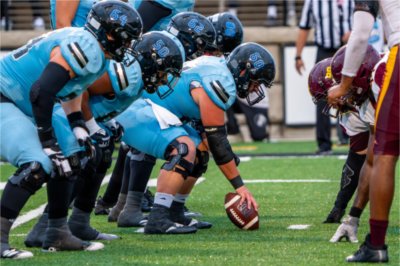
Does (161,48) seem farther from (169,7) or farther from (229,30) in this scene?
(169,7)

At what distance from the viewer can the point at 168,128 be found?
6641mm

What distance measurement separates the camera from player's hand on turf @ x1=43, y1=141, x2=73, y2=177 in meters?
5.36

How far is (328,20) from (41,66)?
261 inches

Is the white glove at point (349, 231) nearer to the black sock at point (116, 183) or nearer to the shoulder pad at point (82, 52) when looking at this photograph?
the shoulder pad at point (82, 52)

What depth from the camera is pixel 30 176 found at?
17.5ft

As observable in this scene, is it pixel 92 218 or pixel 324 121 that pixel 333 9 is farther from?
pixel 92 218

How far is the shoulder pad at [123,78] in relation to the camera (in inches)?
234

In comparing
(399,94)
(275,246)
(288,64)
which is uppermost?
(399,94)

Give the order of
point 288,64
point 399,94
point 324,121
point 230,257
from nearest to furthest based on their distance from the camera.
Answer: point 399,94 < point 230,257 < point 324,121 < point 288,64

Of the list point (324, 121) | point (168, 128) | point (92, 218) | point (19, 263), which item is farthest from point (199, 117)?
point (324, 121)

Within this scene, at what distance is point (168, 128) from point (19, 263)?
1.64 m

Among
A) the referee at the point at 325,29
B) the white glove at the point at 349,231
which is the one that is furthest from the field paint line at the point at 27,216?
the referee at the point at 325,29

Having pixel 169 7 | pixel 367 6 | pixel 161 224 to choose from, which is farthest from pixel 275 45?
pixel 367 6

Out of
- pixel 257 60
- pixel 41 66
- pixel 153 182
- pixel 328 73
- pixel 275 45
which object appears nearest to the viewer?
pixel 41 66
